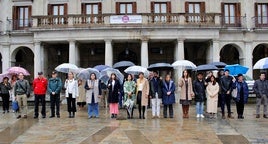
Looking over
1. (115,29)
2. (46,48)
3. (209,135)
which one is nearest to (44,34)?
(46,48)

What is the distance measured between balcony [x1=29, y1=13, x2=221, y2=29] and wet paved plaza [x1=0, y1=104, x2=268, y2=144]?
44.2ft

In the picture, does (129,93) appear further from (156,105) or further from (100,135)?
(100,135)

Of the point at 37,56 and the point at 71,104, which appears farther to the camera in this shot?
the point at 37,56

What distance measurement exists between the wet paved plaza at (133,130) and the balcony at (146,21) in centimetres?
1347

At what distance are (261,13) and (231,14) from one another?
2.59m

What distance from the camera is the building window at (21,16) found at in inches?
1267

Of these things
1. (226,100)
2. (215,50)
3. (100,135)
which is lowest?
(100,135)

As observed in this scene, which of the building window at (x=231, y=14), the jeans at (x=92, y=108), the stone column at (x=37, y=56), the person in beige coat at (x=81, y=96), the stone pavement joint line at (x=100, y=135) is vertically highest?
the building window at (x=231, y=14)

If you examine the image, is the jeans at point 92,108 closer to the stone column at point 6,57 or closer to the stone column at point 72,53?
the stone column at point 72,53

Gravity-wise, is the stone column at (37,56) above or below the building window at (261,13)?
below

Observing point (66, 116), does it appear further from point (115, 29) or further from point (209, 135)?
point (115, 29)

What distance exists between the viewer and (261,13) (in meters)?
32.1

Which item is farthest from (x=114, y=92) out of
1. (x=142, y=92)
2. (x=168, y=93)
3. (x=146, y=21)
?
(x=146, y=21)

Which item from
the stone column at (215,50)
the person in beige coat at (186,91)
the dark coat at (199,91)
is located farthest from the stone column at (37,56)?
the dark coat at (199,91)
